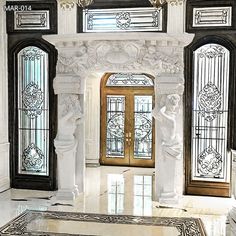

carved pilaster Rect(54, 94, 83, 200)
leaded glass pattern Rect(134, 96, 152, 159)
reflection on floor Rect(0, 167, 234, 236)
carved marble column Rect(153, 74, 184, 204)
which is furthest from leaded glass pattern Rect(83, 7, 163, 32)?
reflection on floor Rect(0, 167, 234, 236)

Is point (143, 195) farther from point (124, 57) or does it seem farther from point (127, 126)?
point (127, 126)

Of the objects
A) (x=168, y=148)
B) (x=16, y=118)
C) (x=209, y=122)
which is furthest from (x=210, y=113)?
(x=16, y=118)

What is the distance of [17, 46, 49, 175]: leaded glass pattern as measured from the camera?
820cm

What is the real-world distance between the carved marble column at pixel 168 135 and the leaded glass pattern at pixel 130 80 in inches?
113

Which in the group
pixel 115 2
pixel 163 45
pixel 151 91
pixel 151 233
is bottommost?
pixel 151 233

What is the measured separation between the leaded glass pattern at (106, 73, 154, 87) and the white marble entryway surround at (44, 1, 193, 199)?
271cm

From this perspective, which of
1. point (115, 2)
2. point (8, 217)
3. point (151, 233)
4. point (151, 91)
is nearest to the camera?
point (151, 233)

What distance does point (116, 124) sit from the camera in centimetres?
1048

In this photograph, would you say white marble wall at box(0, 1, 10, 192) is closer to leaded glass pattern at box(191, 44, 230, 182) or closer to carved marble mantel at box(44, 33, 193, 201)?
carved marble mantel at box(44, 33, 193, 201)

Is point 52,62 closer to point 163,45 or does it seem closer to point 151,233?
point 163,45

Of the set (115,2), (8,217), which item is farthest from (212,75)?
(8,217)

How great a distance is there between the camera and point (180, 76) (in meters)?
7.36

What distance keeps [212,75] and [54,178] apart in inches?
137

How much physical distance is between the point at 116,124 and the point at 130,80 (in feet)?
3.64
